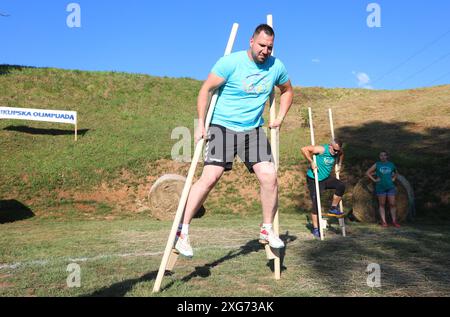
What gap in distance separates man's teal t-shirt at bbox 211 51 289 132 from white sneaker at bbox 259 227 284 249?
3.95 ft

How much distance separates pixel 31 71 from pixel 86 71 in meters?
3.71

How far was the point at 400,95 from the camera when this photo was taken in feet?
105

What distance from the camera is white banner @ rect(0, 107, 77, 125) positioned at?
23.1 meters

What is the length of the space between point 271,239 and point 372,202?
28.0 ft

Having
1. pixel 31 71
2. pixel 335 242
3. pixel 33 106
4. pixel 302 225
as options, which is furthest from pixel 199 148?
pixel 31 71

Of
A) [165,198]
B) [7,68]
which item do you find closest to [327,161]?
[165,198]

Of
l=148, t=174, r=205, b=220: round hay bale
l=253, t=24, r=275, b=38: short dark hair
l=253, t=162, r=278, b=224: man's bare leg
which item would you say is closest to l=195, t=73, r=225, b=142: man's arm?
l=253, t=24, r=275, b=38: short dark hair

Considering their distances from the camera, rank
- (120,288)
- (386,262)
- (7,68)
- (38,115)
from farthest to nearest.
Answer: (7,68), (38,115), (386,262), (120,288)

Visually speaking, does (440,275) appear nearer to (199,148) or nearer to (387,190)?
(199,148)

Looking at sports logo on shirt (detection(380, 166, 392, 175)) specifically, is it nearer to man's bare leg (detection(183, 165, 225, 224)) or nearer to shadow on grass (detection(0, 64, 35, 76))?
man's bare leg (detection(183, 165, 225, 224))

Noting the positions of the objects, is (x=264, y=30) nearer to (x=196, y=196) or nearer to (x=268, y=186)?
(x=268, y=186)

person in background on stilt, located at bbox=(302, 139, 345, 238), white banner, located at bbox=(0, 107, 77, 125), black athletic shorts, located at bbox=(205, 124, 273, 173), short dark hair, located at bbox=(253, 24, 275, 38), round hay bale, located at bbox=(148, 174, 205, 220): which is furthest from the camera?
white banner, located at bbox=(0, 107, 77, 125)

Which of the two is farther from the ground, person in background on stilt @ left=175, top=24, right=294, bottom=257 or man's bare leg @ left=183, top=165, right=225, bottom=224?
person in background on stilt @ left=175, top=24, right=294, bottom=257

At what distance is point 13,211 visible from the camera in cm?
1556
